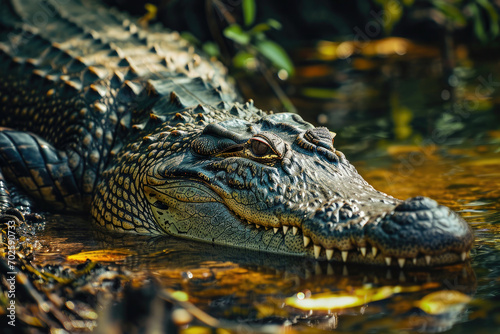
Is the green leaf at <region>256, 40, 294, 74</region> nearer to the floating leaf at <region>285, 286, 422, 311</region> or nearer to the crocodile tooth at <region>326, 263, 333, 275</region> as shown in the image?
the crocodile tooth at <region>326, 263, 333, 275</region>

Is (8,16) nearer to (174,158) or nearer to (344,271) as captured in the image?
(174,158)

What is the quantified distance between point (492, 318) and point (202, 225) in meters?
1.97

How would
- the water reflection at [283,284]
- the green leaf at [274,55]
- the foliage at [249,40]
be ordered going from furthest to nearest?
the green leaf at [274,55] → the foliage at [249,40] → the water reflection at [283,284]

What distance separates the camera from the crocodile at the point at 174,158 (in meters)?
3.33

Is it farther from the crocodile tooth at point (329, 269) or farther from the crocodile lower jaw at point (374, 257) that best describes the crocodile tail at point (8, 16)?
the crocodile tooth at point (329, 269)

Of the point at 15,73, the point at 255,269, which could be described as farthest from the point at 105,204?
the point at 15,73

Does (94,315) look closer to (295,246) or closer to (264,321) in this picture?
(264,321)

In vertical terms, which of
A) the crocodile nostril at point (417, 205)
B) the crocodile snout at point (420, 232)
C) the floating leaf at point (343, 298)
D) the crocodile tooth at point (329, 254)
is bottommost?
the floating leaf at point (343, 298)

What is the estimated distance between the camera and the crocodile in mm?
3334

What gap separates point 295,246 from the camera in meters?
3.61

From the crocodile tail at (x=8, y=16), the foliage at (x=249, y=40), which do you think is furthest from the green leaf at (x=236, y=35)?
the crocodile tail at (x=8, y=16)

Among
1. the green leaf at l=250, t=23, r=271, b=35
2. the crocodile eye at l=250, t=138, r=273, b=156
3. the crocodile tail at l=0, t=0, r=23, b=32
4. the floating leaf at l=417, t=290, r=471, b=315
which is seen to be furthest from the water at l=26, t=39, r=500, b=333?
the crocodile tail at l=0, t=0, r=23, b=32

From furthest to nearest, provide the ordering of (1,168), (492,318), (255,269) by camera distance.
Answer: (1,168), (255,269), (492,318)

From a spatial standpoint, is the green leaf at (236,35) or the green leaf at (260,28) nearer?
the green leaf at (236,35)
